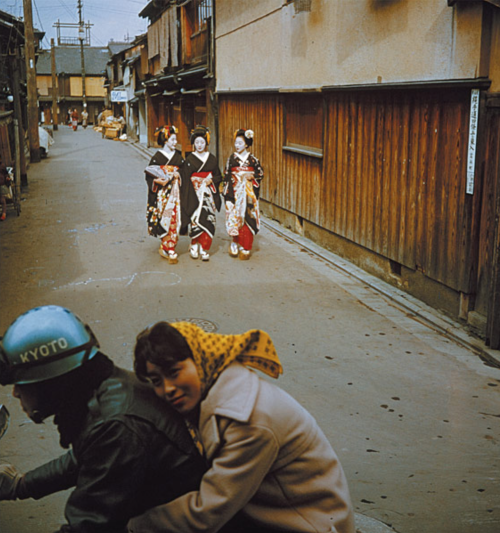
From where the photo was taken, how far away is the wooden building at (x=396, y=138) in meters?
6.79

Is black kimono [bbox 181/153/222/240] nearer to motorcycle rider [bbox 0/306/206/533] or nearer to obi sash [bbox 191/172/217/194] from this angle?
obi sash [bbox 191/172/217/194]

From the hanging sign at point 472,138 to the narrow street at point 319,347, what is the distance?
1.64 meters

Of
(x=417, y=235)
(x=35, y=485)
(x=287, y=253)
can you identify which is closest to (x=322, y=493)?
(x=35, y=485)

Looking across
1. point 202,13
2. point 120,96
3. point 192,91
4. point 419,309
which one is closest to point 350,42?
point 419,309

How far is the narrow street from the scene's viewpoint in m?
4.15

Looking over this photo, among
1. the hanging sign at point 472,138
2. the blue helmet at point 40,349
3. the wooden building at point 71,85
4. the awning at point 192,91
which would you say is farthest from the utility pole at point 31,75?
the wooden building at point 71,85

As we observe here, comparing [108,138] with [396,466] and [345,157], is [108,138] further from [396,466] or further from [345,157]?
[396,466]

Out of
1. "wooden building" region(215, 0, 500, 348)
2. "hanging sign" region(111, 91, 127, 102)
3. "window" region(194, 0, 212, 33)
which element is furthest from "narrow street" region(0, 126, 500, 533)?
"hanging sign" region(111, 91, 127, 102)

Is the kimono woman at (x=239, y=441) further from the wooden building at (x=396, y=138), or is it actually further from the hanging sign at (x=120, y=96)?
the hanging sign at (x=120, y=96)

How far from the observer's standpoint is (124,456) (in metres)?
2.13

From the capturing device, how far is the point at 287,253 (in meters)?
11.3

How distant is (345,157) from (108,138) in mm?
37882

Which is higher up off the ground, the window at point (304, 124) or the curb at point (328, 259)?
the window at point (304, 124)

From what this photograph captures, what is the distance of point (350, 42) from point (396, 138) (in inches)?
87.6
